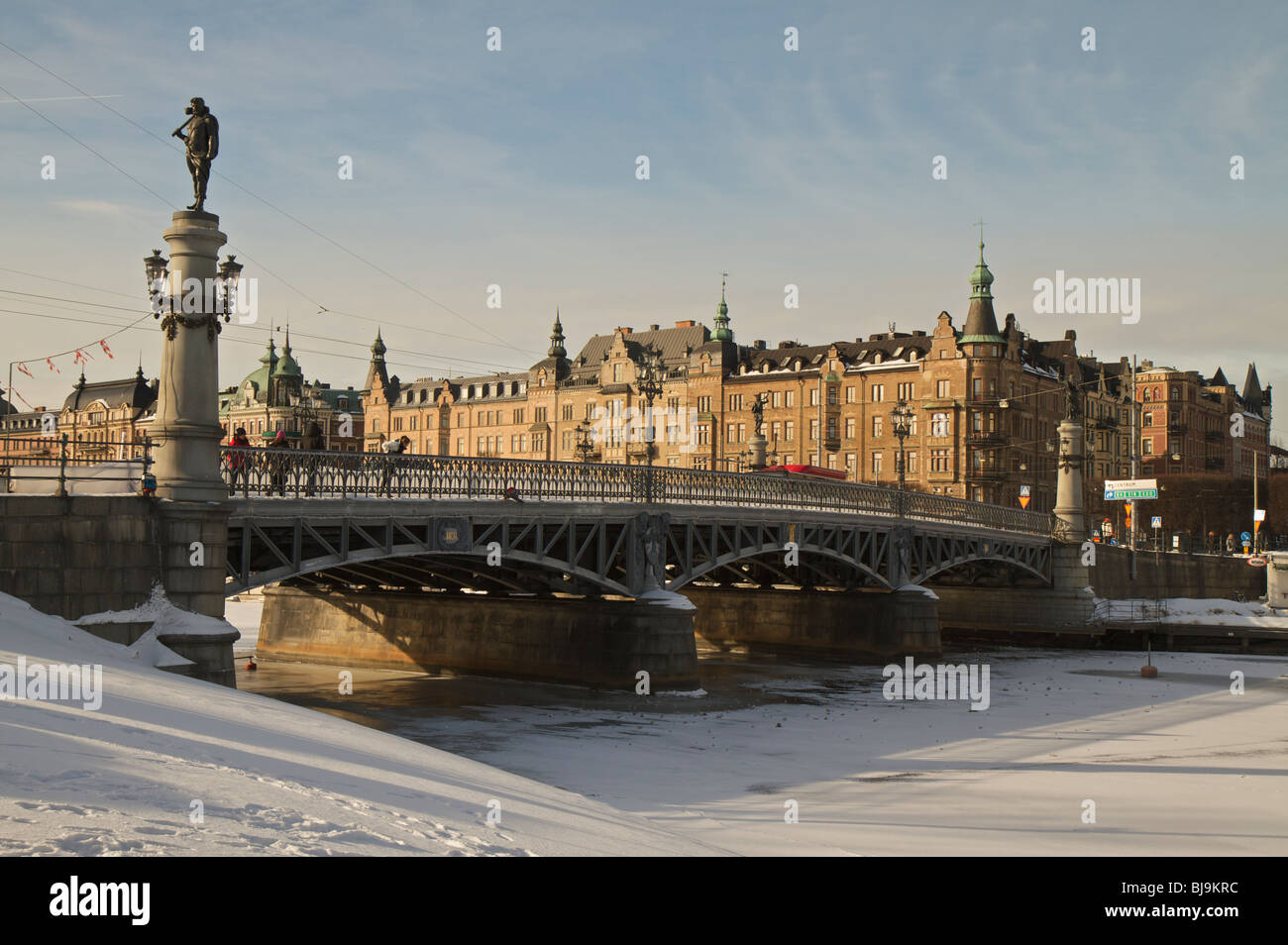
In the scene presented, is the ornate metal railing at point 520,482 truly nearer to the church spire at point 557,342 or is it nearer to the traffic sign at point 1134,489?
the traffic sign at point 1134,489

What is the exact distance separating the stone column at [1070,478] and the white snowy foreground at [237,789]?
185 feet

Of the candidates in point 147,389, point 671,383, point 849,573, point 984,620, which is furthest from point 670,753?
point 147,389

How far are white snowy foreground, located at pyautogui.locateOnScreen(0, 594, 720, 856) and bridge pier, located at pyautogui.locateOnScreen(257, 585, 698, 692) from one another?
18950 millimetres

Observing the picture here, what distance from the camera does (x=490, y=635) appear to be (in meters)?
38.2

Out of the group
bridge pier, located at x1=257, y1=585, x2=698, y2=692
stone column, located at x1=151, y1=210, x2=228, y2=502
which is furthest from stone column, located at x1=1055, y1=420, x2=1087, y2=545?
stone column, located at x1=151, y1=210, x2=228, y2=502

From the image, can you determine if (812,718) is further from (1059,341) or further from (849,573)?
(1059,341)

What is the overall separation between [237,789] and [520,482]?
22075mm

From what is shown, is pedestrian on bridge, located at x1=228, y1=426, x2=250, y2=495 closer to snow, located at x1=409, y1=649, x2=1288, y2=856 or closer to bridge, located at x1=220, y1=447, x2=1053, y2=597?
bridge, located at x1=220, y1=447, x2=1053, y2=597

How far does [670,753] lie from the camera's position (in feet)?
84.1

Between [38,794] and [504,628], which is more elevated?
[38,794]

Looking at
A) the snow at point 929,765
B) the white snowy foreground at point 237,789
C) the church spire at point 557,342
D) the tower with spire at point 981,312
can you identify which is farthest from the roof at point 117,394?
the white snowy foreground at point 237,789

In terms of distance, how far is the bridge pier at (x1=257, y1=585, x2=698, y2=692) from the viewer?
34.7m

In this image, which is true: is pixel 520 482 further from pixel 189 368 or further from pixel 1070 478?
pixel 1070 478
